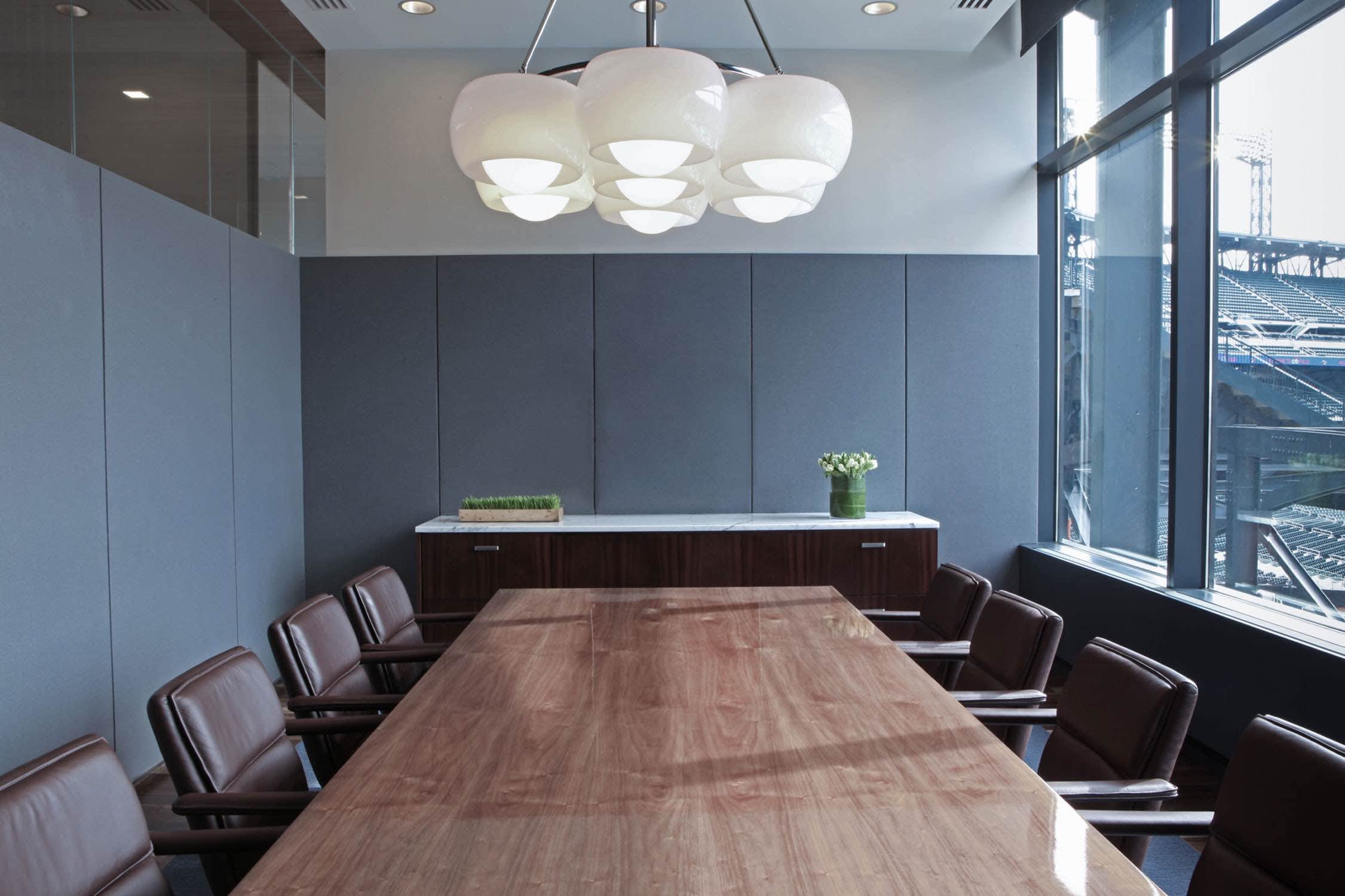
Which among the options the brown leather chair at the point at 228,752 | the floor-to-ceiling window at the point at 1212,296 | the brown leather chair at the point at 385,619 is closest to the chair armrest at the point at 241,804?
the brown leather chair at the point at 228,752

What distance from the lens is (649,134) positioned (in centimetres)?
209

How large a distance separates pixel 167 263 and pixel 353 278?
1551 mm

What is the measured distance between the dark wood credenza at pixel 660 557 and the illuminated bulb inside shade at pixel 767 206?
247 centimetres

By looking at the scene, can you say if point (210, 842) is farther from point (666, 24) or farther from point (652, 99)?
point (666, 24)

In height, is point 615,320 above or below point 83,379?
above

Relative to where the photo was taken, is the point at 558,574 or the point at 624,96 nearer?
the point at 624,96

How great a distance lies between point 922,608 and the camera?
3551 mm

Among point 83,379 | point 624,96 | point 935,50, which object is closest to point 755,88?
point 624,96

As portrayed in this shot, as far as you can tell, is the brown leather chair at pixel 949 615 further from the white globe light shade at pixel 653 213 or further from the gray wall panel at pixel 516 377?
the gray wall panel at pixel 516 377

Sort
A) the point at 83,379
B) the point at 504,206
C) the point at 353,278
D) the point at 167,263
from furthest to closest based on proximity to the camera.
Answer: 1. the point at 353,278
2. the point at 167,263
3. the point at 83,379
4. the point at 504,206

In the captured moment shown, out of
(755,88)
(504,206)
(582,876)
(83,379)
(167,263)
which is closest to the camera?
(582,876)

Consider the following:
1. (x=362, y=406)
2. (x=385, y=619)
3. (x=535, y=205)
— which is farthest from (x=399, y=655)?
(x=362, y=406)

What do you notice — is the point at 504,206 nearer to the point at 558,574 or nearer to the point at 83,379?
the point at 83,379

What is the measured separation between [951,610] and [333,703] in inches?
80.4
